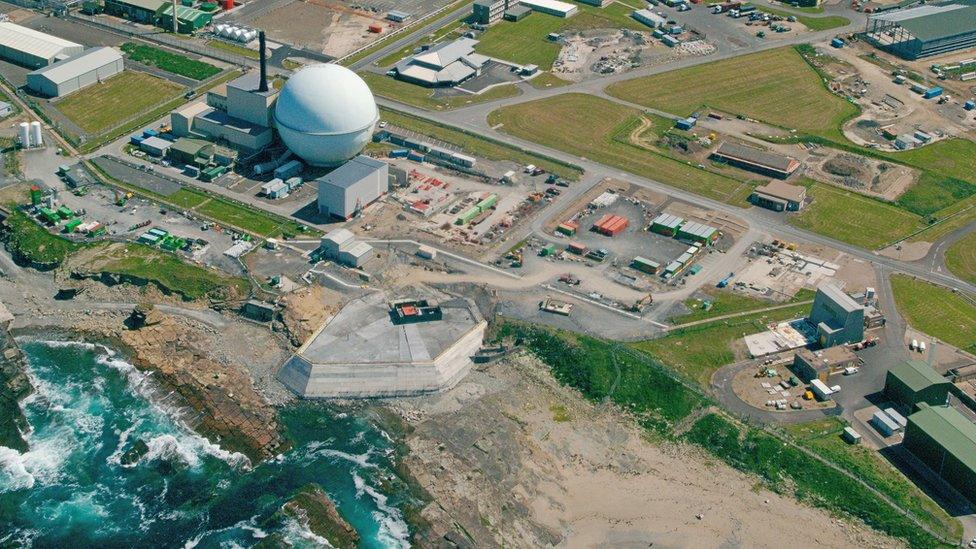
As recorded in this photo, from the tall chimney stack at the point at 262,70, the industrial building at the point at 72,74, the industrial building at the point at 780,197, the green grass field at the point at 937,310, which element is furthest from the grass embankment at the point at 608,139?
the industrial building at the point at 72,74

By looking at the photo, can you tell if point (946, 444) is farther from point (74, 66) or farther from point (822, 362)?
point (74, 66)

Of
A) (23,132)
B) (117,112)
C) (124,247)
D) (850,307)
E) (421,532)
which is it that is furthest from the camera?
(117,112)

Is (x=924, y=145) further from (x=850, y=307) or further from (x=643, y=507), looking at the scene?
(x=643, y=507)

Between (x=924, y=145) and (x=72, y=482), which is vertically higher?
(x=924, y=145)

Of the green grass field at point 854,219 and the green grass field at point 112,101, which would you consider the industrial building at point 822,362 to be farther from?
the green grass field at point 112,101

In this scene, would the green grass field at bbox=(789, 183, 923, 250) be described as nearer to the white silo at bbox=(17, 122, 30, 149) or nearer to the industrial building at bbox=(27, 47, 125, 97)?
the white silo at bbox=(17, 122, 30, 149)

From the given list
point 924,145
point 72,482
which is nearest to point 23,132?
point 72,482
